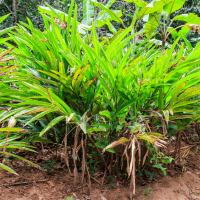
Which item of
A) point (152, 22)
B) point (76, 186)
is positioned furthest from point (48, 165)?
point (152, 22)

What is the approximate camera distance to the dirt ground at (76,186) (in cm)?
78

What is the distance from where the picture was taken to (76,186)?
2.77 ft

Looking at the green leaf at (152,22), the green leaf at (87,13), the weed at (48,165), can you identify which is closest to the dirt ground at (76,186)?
the weed at (48,165)

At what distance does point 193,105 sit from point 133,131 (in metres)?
0.38

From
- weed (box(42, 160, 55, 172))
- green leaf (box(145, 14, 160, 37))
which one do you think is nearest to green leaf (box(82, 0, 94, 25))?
green leaf (box(145, 14, 160, 37))

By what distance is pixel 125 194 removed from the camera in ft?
2.72

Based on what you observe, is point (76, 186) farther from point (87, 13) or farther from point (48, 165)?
point (87, 13)

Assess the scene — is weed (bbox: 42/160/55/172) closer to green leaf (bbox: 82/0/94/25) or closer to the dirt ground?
the dirt ground

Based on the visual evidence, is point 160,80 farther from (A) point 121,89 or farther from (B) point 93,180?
(B) point 93,180

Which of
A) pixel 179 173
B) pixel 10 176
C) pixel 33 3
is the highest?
pixel 33 3

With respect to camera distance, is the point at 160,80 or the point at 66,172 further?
the point at 66,172

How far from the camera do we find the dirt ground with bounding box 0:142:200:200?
78cm

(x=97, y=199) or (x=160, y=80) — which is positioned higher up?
(x=160, y=80)

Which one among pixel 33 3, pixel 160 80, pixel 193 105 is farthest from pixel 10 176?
pixel 33 3
